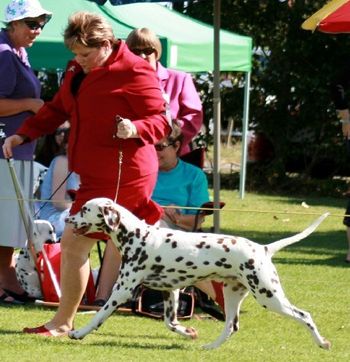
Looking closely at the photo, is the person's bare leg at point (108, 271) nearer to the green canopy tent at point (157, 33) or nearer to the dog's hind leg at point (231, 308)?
the dog's hind leg at point (231, 308)

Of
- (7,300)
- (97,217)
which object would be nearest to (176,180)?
(7,300)

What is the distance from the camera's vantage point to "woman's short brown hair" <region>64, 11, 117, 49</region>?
→ 646 centimetres

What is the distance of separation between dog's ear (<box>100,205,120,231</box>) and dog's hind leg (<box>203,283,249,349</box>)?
700 mm

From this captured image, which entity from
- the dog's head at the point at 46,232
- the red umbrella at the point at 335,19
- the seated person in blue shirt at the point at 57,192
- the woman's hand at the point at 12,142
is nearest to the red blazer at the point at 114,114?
the woman's hand at the point at 12,142

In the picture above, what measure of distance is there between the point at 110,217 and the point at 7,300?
1.95 meters

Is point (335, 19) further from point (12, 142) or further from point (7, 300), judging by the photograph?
point (12, 142)

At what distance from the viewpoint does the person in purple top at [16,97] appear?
7641 millimetres

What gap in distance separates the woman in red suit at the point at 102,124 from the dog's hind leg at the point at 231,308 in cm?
67

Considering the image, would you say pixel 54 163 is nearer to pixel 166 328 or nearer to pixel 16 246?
pixel 16 246

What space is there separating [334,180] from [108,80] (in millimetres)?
12400

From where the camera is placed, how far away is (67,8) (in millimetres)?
11906

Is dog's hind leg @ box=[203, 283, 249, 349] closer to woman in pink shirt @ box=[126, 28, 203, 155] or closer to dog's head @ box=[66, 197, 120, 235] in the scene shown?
dog's head @ box=[66, 197, 120, 235]

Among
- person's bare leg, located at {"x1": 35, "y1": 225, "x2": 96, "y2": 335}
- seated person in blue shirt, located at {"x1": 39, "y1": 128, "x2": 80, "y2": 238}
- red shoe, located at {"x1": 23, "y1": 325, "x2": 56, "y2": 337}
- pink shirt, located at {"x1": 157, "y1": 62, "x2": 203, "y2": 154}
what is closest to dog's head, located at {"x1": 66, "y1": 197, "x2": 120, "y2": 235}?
person's bare leg, located at {"x1": 35, "y1": 225, "x2": 96, "y2": 335}

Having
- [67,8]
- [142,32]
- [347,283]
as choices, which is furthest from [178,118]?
[67,8]
